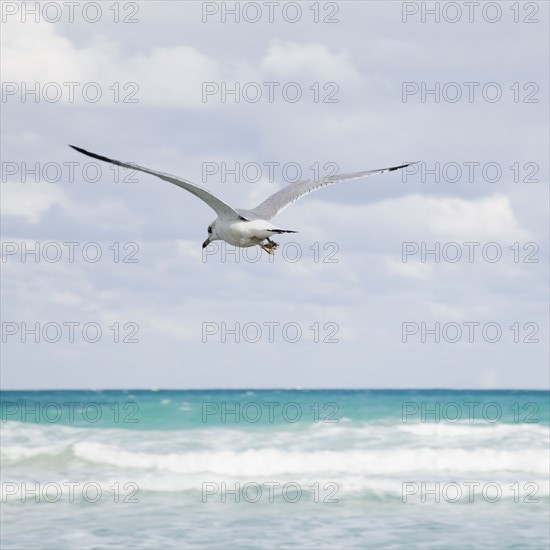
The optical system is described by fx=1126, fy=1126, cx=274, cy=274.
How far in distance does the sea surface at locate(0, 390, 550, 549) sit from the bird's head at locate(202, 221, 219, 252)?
662 cm

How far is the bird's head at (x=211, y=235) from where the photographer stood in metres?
8.41

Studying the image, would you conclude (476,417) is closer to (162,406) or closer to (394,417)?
(394,417)

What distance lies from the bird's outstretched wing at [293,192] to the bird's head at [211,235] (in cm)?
48

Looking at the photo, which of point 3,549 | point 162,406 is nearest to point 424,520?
point 3,549

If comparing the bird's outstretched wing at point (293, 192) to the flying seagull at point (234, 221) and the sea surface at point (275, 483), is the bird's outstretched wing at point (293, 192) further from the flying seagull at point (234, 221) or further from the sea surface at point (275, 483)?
the sea surface at point (275, 483)

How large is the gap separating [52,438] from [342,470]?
7.62m

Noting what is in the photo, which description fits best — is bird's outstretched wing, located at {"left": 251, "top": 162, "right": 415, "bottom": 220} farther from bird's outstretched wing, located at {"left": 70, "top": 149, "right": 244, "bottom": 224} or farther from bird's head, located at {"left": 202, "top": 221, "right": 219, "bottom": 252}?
bird's outstretched wing, located at {"left": 70, "top": 149, "right": 244, "bottom": 224}

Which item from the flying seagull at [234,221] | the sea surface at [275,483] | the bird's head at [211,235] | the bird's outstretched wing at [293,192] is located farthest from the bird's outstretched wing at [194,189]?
the sea surface at [275,483]

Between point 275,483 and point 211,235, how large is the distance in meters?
11.9

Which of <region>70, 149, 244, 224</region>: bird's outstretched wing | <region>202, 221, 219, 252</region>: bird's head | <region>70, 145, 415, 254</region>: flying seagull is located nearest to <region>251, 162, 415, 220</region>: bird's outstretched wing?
<region>70, 145, 415, 254</region>: flying seagull

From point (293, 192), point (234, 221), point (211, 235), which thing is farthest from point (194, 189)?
point (293, 192)

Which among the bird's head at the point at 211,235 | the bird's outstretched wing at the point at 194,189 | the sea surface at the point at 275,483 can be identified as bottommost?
the sea surface at the point at 275,483

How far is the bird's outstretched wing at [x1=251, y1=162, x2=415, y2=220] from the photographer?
30.2 ft

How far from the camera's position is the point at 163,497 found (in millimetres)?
18000
